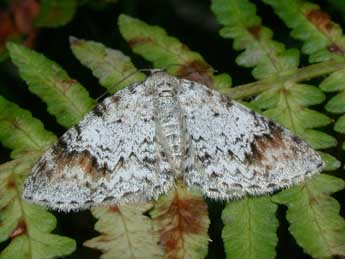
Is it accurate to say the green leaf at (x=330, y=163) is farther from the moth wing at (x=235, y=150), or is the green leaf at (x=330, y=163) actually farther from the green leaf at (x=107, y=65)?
the green leaf at (x=107, y=65)

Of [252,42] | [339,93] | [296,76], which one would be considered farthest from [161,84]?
[339,93]

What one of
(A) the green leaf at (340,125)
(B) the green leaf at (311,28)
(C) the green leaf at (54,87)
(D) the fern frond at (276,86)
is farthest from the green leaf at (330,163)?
(C) the green leaf at (54,87)

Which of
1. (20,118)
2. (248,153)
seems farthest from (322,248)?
(20,118)

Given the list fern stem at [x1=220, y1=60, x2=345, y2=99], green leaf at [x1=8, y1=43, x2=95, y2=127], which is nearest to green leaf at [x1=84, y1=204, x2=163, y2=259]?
green leaf at [x1=8, y1=43, x2=95, y2=127]

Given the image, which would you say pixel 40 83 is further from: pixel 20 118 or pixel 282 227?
pixel 282 227

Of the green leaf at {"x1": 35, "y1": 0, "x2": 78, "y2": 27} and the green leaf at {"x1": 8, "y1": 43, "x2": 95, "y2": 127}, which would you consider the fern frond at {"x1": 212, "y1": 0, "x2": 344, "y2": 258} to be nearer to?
the green leaf at {"x1": 8, "y1": 43, "x2": 95, "y2": 127}
